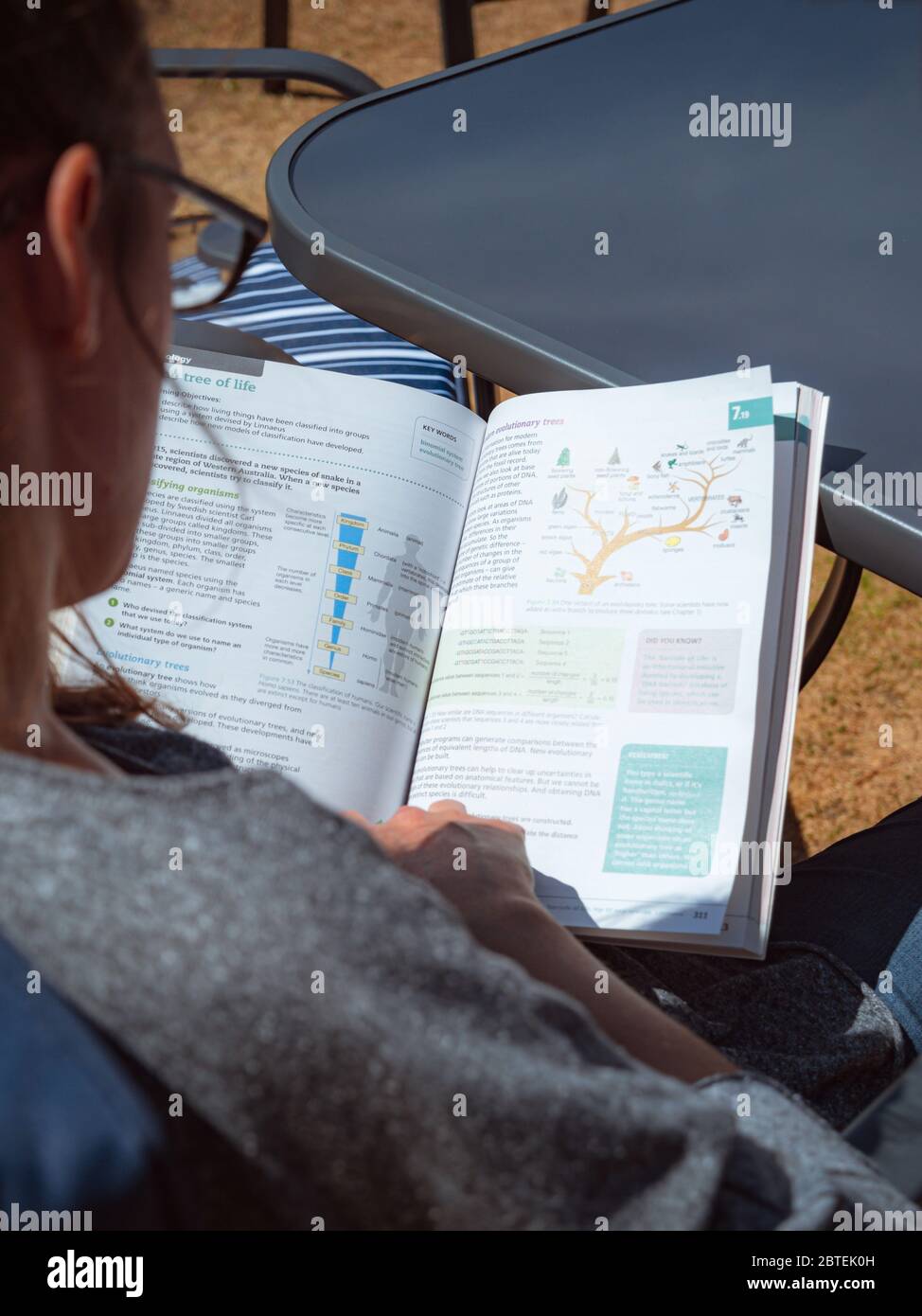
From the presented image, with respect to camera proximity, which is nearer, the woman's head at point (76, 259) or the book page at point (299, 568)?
the woman's head at point (76, 259)

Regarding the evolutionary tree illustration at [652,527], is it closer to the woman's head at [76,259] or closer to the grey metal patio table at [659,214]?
the grey metal patio table at [659,214]

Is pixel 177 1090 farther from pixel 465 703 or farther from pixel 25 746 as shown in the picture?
pixel 465 703

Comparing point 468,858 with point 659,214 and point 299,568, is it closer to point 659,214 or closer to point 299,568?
point 299,568

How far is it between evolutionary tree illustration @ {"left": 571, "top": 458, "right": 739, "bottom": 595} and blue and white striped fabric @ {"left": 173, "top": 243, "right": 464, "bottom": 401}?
344 mm

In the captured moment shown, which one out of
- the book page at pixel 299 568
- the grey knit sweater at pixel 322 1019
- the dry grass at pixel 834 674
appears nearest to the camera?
the grey knit sweater at pixel 322 1019

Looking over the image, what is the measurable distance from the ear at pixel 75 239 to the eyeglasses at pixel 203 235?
1.2 inches

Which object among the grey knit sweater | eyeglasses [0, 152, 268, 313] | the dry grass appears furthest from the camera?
the dry grass

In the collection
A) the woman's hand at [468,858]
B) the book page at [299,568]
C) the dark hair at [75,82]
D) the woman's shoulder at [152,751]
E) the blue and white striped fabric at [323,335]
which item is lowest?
the woman's hand at [468,858]

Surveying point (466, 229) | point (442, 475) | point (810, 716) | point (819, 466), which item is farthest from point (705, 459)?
point (810, 716)

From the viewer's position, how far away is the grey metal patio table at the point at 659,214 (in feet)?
2.86

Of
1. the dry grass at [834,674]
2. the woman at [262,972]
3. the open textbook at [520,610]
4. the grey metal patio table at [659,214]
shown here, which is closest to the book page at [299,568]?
the open textbook at [520,610]

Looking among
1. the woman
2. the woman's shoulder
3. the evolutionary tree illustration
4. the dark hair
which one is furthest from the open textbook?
the dark hair

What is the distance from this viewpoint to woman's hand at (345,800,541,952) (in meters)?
0.66

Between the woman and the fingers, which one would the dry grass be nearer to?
the woman
